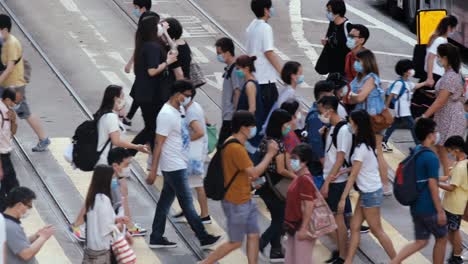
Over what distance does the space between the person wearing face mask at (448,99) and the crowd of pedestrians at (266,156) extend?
0.02 meters

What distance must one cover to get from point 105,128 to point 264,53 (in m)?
3.36

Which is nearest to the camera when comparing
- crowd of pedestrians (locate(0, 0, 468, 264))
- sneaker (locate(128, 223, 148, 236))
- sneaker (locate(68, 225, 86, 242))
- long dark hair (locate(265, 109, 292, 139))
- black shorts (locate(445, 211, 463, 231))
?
crowd of pedestrians (locate(0, 0, 468, 264))

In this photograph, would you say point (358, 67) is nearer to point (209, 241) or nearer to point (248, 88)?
point (248, 88)

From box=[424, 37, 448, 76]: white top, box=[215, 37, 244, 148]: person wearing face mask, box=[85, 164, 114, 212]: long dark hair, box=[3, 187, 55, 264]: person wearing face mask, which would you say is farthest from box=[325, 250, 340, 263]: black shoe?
box=[424, 37, 448, 76]: white top

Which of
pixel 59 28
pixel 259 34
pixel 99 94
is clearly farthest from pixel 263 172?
pixel 59 28

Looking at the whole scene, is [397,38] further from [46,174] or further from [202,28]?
[46,174]

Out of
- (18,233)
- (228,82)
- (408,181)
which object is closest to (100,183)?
(18,233)

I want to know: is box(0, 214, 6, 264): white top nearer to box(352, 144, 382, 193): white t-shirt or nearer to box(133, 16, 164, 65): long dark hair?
box(352, 144, 382, 193): white t-shirt

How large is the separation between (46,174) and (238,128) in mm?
4437

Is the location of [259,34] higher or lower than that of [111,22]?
higher

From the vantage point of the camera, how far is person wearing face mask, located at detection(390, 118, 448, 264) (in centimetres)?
1362

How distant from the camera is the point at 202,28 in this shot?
25.2 m

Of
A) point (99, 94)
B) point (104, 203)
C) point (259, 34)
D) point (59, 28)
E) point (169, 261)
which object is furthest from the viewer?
point (59, 28)

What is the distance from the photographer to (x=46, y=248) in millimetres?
14969
